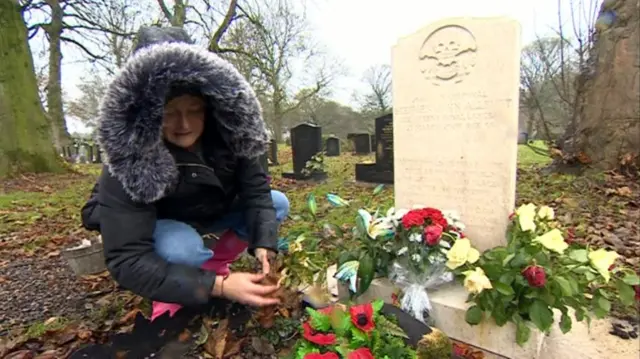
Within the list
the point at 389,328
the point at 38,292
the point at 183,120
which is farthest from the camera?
the point at 38,292

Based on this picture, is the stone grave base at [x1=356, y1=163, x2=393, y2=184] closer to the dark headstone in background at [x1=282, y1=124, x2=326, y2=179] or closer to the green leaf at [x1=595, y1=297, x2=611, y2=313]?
the dark headstone in background at [x1=282, y1=124, x2=326, y2=179]

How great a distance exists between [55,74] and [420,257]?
15610 millimetres

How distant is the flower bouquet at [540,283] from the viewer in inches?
68.2

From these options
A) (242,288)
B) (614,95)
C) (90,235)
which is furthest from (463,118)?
(614,95)

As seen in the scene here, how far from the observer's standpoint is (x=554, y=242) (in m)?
1.87

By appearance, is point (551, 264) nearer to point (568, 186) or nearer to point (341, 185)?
point (568, 186)

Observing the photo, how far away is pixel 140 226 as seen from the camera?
146cm

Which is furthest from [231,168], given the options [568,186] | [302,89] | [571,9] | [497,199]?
[302,89]

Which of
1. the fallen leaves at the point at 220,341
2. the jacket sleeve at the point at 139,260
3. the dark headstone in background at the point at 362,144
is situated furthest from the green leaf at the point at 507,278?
the dark headstone in background at the point at 362,144

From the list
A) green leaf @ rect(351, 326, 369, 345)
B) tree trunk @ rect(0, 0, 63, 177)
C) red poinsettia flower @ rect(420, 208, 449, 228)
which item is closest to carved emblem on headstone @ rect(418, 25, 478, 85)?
red poinsettia flower @ rect(420, 208, 449, 228)

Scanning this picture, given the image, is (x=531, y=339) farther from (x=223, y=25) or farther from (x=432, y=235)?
(x=223, y=25)

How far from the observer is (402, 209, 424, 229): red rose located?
2061mm

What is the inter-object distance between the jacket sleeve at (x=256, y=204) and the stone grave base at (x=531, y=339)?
3.05 ft

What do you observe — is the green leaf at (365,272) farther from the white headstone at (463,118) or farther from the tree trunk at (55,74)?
the tree trunk at (55,74)
